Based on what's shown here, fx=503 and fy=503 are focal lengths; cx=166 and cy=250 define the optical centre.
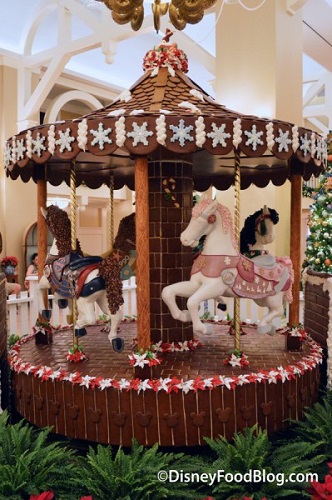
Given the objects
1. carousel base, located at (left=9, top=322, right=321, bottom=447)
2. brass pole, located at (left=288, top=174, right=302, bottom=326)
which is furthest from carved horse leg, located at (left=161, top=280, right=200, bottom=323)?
brass pole, located at (left=288, top=174, right=302, bottom=326)

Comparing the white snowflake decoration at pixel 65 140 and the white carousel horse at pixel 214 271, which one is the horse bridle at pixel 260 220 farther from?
the white snowflake decoration at pixel 65 140

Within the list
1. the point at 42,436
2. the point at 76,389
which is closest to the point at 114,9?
the point at 76,389

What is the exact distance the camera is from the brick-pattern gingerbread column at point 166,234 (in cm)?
414

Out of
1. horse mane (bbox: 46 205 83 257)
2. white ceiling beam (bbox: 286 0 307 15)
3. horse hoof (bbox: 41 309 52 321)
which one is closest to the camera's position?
horse mane (bbox: 46 205 83 257)

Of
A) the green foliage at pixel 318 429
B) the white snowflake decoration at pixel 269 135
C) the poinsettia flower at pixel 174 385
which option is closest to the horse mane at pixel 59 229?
the poinsettia flower at pixel 174 385

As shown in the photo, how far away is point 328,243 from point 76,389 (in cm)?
483

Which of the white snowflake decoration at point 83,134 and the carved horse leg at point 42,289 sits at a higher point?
the white snowflake decoration at point 83,134

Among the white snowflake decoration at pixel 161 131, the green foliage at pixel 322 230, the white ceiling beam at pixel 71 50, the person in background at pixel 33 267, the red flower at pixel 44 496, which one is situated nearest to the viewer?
the red flower at pixel 44 496

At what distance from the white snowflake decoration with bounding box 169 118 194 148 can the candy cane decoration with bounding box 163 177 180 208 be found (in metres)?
0.96

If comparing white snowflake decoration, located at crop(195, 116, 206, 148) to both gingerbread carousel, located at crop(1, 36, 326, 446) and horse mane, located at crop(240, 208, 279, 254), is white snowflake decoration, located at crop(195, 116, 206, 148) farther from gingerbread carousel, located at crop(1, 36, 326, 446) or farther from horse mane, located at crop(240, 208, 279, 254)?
horse mane, located at crop(240, 208, 279, 254)

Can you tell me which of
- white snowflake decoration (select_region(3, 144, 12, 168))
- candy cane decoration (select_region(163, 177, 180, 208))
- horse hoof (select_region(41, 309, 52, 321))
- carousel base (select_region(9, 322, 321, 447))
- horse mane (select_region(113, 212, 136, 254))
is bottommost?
carousel base (select_region(9, 322, 321, 447))

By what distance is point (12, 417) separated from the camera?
13.3 ft

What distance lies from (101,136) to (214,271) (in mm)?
1247

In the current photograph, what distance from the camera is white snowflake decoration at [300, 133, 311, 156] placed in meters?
3.60
